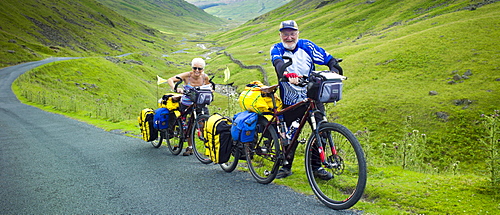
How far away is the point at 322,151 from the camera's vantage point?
17.1 feet

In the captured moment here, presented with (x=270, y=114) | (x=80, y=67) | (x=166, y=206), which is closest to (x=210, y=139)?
(x=270, y=114)

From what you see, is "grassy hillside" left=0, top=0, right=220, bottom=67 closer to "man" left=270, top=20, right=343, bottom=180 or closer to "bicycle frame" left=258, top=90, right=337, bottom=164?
"bicycle frame" left=258, top=90, right=337, bottom=164

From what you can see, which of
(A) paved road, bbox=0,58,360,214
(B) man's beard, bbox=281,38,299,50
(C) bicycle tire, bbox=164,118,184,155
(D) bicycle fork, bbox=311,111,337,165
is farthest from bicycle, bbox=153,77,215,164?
(D) bicycle fork, bbox=311,111,337,165

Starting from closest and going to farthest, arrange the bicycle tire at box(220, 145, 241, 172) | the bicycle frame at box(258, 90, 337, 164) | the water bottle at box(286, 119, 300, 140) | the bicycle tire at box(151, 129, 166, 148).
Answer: the bicycle frame at box(258, 90, 337, 164) < the water bottle at box(286, 119, 300, 140) < the bicycle tire at box(220, 145, 241, 172) < the bicycle tire at box(151, 129, 166, 148)

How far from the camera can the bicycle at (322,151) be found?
4719 millimetres

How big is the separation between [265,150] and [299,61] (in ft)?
6.66

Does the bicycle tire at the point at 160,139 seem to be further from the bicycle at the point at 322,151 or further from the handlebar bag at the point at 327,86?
the handlebar bag at the point at 327,86

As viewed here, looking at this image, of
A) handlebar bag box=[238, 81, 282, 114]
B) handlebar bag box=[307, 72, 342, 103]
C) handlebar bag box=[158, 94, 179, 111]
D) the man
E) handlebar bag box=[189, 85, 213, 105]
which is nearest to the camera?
handlebar bag box=[307, 72, 342, 103]

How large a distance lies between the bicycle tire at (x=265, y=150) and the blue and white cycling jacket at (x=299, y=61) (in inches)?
31.2

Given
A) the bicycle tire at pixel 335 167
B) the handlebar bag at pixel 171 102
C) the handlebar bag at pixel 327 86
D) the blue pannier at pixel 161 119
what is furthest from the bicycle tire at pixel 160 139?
the handlebar bag at pixel 327 86

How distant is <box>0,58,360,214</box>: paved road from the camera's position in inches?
209

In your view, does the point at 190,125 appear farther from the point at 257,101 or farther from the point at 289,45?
the point at 289,45

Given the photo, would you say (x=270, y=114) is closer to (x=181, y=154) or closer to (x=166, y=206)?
(x=166, y=206)

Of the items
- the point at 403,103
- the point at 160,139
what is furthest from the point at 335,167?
the point at 403,103
